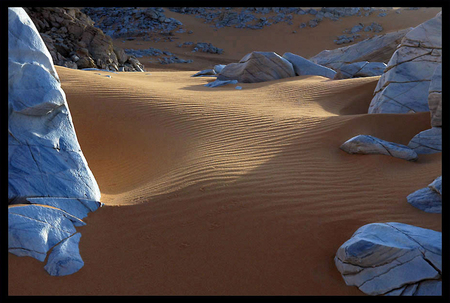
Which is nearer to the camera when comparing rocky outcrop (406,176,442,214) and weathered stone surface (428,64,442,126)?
rocky outcrop (406,176,442,214)

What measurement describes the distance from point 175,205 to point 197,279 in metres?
1.14

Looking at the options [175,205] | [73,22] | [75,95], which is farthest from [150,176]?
[73,22]

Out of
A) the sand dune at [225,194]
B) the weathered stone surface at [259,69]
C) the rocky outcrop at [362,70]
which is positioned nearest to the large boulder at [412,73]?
the sand dune at [225,194]

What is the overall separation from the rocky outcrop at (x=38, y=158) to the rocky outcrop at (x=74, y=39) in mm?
13117

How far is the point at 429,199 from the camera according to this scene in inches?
158

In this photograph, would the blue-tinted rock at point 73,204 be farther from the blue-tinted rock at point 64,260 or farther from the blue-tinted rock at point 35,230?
the blue-tinted rock at point 64,260

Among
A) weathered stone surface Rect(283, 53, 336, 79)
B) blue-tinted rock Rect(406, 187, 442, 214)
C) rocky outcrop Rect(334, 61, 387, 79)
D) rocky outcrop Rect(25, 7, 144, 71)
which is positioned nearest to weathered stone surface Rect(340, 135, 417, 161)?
blue-tinted rock Rect(406, 187, 442, 214)

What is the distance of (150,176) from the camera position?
16.9 ft

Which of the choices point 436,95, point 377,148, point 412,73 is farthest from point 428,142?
point 412,73

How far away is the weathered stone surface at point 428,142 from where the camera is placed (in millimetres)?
5719

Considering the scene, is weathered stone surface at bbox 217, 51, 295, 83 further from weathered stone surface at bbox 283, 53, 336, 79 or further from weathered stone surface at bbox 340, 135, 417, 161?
weathered stone surface at bbox 340, 135, 417, 161

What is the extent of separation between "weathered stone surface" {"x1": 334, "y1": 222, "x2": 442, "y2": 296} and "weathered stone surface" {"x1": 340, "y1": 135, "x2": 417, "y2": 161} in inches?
97.7

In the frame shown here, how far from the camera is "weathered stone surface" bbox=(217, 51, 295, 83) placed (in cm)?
1231

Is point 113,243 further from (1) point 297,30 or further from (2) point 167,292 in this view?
(1) point 297,30
